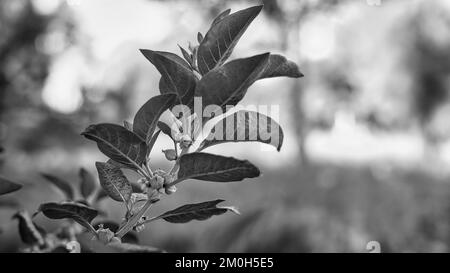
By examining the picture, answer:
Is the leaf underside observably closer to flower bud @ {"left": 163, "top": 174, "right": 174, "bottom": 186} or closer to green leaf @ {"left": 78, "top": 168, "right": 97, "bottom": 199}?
flower bud @ {"left": 163, "top": 174, "right": 174, "bottom": 186}

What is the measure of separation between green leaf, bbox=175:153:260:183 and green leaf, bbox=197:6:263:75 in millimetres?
103

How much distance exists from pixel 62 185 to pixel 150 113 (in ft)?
1.24

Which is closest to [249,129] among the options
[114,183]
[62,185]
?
[114,183]

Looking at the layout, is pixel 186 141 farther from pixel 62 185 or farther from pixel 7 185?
pixel 62 185

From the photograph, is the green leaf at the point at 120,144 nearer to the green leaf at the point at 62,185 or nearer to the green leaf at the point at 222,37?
the green leaf at the point at 222,37

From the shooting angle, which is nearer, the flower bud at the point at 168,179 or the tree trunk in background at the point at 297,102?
the flower bud at the point at 168,179

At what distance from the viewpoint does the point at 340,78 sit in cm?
522

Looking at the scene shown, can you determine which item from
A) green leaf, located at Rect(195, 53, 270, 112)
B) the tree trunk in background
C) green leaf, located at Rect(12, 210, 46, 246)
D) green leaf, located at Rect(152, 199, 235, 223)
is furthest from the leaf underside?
the tree trunk in background

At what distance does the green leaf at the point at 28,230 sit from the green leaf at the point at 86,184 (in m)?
0.14

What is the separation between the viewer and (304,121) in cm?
524

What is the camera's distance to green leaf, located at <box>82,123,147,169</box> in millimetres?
433

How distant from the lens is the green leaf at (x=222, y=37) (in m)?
0.45

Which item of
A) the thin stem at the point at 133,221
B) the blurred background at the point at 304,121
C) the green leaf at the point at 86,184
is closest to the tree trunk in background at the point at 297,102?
the blurred background at the point at 304,121

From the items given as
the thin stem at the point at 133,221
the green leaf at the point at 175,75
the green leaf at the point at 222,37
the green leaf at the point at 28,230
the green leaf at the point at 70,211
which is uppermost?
the green leaf at the point at 222,37
